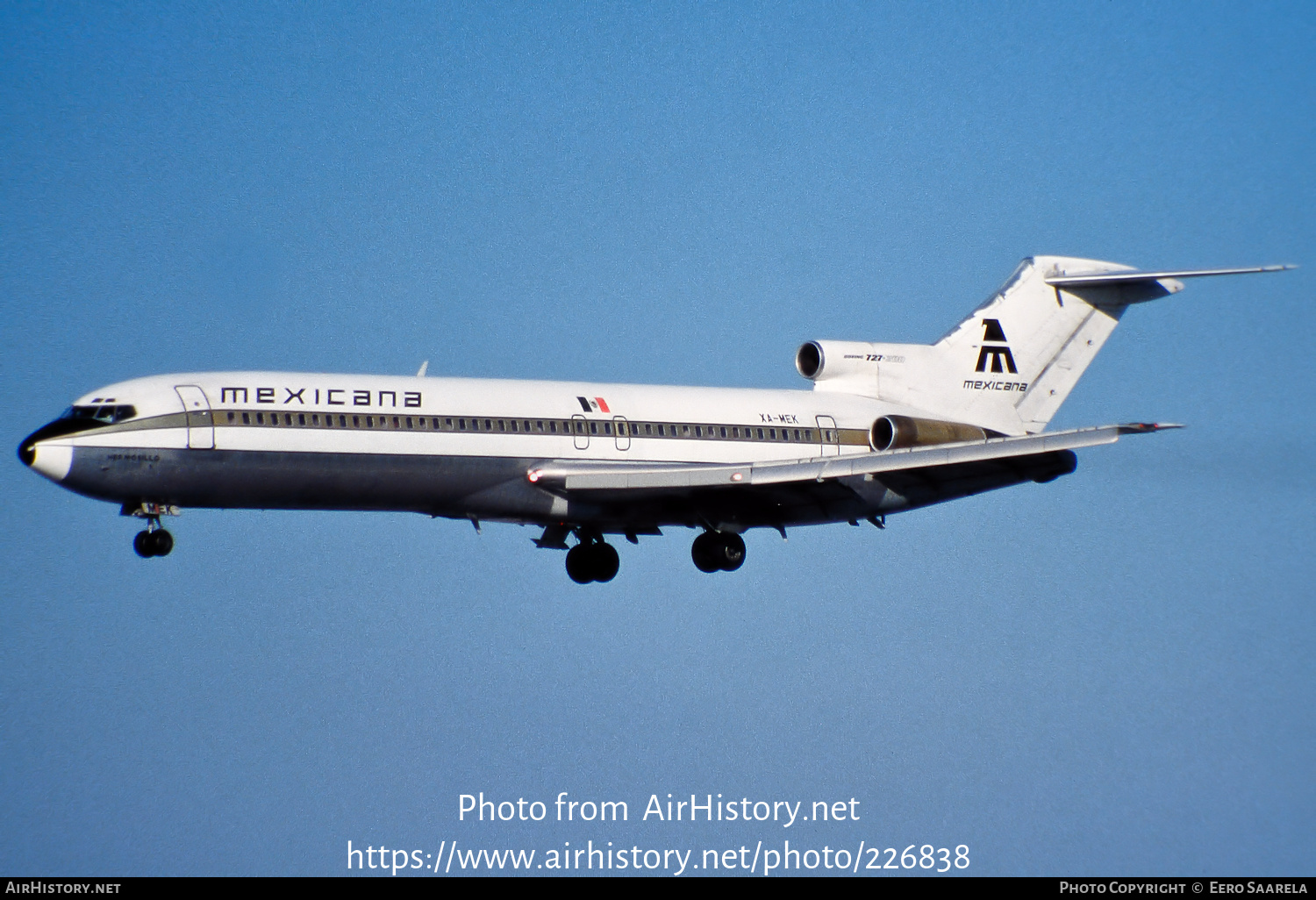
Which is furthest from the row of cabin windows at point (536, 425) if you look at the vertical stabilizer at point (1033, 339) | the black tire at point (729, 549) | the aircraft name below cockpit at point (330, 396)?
the vertical stabilizer at point (1033, 339)

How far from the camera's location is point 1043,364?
4516cm

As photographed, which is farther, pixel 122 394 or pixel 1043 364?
pixel 1043 364

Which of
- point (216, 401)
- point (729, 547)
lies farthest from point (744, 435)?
point (216, 401)

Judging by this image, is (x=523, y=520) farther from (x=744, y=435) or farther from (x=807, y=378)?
(x=807, y=378)

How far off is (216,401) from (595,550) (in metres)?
10.7

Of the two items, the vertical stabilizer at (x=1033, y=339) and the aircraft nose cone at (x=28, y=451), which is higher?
the vertical stabilizer at (x=1033, y=339)

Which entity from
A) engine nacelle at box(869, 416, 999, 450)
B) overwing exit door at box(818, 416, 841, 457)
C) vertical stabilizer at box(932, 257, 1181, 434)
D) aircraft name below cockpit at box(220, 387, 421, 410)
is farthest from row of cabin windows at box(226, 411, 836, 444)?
vertical stabilizer at box(932, 257, 1181, 434)

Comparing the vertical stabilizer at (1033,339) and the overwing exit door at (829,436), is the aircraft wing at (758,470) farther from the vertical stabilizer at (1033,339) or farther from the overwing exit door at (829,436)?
the vertical stabilizer at (1033,339)

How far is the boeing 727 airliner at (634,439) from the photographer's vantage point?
34875mm

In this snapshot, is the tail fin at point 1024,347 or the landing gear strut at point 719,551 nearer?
the landing gear strut at point 719,551

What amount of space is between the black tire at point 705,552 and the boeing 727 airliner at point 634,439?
66 millimetres

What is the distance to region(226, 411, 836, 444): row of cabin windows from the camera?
116 feet

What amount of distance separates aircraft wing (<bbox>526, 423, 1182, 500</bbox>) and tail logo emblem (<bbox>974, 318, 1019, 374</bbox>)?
6.72m

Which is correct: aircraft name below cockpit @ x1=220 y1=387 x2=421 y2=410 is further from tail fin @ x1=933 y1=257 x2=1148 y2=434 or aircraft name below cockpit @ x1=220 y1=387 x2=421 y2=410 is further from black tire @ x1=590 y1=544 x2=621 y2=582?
tail fin @ x1=933 y1=257 x2=1148 y2=434
